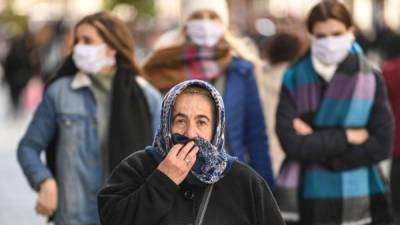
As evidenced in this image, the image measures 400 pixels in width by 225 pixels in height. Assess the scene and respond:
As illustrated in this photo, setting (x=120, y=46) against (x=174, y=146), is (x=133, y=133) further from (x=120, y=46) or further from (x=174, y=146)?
(x=174, y=146)

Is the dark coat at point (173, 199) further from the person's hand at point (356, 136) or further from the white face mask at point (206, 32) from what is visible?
the white face mask at point (206, 32)

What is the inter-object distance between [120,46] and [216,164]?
98.0 inches

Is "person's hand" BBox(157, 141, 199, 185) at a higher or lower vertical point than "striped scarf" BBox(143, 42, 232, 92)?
higher

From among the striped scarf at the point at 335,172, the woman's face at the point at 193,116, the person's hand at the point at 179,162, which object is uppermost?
the woman's face at the point at 193,116

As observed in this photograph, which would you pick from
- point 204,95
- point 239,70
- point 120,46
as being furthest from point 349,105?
point 204,95

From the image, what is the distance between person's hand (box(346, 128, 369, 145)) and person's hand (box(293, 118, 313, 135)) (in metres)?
0.22

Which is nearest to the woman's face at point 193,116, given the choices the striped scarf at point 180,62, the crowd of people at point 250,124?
the crowd of people at point 250,124

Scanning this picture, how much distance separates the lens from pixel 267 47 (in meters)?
9.87

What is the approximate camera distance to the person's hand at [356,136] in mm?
6680

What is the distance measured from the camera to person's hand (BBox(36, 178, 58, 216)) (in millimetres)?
6305

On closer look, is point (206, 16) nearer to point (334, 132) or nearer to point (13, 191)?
point (334, 132)

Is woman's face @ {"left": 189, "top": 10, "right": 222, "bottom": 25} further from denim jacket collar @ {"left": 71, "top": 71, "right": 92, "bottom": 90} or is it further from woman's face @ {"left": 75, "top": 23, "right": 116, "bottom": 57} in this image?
denim jacket collar @ {"left": 71, "top": 71, "right": 92, "bottom": 90}

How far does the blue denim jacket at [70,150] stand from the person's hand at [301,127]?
3.60 feet

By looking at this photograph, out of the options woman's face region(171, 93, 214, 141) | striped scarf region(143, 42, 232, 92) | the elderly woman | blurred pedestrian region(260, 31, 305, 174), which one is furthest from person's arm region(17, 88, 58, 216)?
blurred pedestrian region(260, 31, 305, 174)
